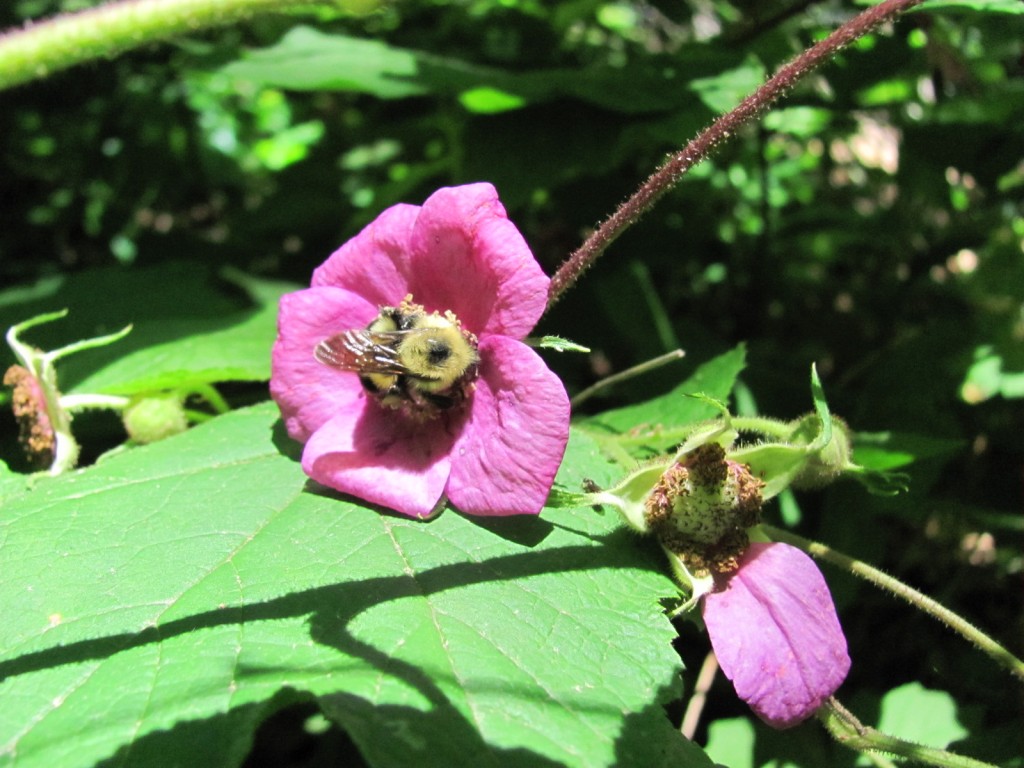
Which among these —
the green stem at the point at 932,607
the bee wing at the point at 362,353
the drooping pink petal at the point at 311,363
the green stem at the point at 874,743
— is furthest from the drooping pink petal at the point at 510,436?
the green stem at the point at 874,743

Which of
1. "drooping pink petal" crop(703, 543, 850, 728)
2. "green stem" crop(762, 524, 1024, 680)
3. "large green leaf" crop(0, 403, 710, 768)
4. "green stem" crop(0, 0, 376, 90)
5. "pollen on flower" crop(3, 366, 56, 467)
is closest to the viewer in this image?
"large green leaf" crop(0, 403, 710, 768)

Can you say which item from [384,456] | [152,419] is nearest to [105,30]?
[152,419]

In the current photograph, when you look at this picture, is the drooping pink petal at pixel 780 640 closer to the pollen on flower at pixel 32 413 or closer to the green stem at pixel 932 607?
the green stem at pixel 932 607

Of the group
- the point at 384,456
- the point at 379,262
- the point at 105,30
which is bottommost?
the point at 384,456

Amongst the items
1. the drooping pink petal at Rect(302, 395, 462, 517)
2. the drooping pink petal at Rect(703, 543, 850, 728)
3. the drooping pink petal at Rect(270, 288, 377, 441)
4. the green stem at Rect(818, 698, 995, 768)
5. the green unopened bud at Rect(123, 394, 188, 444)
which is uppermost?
the drooping pink petal at Rect(270, 288, 377, 441)

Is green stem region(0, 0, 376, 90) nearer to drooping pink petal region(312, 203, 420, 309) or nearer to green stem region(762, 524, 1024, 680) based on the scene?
drooping pink petal region(312, 203, 420, 309)

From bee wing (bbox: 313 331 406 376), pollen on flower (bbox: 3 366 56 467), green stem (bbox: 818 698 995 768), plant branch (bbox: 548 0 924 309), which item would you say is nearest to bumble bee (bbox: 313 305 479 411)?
bee wing (bbox: 313 331 406 376)

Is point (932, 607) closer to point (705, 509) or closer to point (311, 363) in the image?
point (705, 509)
